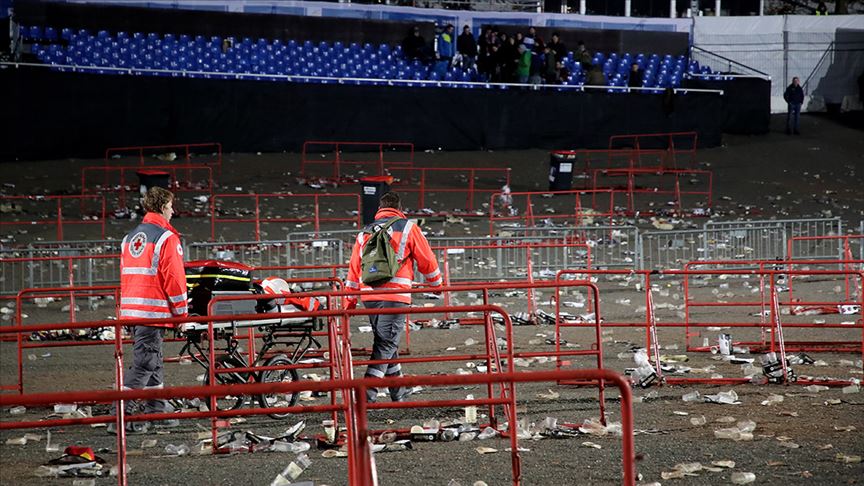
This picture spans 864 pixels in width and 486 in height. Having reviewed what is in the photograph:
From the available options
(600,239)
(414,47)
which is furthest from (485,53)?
(600,239)

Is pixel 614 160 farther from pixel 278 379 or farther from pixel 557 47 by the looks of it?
pixel 278 379

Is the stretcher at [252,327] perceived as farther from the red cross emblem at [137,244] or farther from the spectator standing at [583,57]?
the spectator standing at [583,57]

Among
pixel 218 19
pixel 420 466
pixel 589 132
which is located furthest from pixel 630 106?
pixel 420 466

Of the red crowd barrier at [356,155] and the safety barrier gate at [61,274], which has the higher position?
the red crowd barrier at [356,155]

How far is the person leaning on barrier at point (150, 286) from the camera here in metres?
10.2

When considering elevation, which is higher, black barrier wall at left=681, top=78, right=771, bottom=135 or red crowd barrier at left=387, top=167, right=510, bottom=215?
black barrier wall at left=681, top=78, right=771, bottom=135

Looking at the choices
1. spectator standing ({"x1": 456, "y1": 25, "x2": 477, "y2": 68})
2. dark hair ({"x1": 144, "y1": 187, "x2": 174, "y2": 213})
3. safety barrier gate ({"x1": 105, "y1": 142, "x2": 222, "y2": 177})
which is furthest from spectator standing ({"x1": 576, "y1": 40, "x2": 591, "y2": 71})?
dark hair ({"x1": 144, "y1": 187, "x2": 174, "y2": 213})

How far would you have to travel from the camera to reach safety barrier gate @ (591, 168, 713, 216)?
92.9 feet

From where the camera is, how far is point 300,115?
111 ft

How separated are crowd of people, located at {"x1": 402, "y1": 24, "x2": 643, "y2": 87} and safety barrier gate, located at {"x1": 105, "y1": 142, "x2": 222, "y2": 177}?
6897 millimetres

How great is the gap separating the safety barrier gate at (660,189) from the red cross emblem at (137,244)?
18.4m

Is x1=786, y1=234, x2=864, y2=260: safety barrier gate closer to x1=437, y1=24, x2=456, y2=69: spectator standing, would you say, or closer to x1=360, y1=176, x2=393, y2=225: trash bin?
x1=360, y1=176, x2=393, y2=225: trash bin

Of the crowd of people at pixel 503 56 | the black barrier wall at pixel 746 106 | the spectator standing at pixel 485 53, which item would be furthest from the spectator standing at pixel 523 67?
the black barrier wall at pixel 746 106

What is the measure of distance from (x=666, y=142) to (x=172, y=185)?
1516 centimetres
